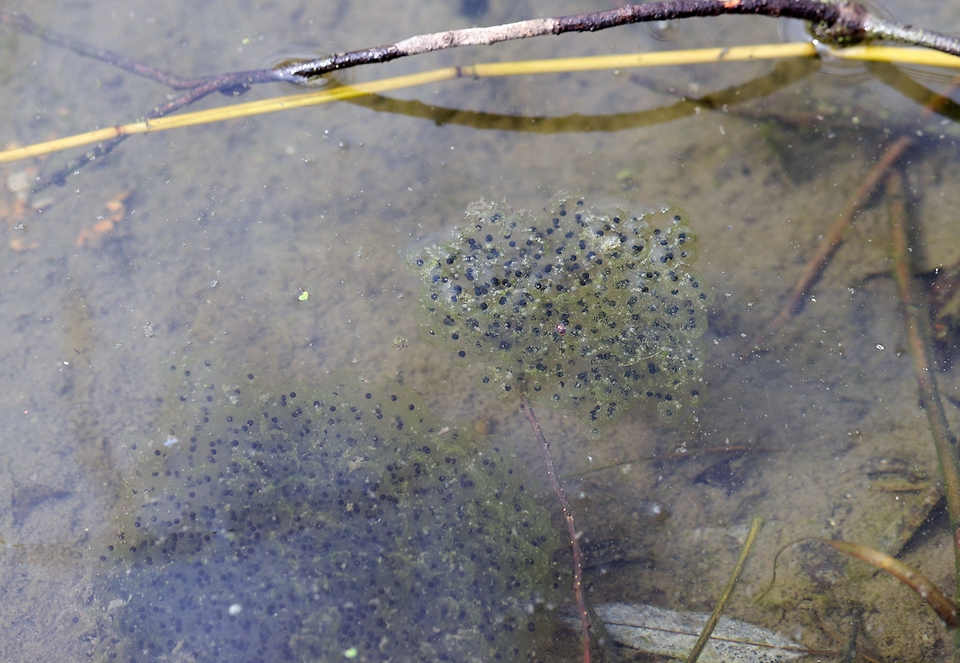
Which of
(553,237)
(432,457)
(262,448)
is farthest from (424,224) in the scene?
(262,448)

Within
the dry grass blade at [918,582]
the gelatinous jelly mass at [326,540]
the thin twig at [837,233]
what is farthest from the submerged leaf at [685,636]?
the thin twig at [837,233]

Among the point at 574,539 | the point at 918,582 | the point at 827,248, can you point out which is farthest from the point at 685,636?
the point at 827,248

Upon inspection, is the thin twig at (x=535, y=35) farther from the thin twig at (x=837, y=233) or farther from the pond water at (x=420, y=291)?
the thin twig at (x=837, y=233)

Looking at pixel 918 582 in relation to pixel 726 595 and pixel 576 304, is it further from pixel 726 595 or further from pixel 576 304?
pixel 576 304

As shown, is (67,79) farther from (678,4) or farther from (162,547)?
(678,4)

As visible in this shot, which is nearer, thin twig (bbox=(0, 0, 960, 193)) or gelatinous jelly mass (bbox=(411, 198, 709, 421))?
thin twig (bbox=(0, 0, 960, 193))

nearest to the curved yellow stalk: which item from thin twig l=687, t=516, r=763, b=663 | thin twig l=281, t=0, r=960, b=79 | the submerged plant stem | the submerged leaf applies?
thin twig l=281, t=0, r=960, b=79

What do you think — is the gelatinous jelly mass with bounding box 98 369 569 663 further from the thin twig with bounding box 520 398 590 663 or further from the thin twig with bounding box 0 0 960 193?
the thin twig with bounding box 0 0 960 193
